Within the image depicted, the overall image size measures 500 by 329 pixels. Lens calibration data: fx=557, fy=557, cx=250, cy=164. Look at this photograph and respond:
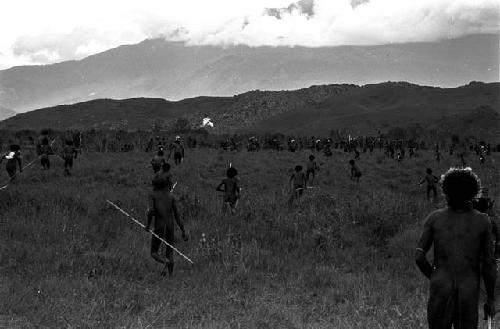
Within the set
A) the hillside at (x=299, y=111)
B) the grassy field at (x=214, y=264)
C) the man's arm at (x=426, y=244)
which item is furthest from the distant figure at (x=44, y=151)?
the hillside at (x=299, y=111)

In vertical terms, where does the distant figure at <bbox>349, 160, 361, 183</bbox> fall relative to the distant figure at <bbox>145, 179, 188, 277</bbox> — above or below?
below

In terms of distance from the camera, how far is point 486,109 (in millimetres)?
78938

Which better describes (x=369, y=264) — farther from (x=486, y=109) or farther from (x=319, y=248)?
(x=486, y=109)

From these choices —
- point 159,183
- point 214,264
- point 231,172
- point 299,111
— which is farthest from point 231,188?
point 299,111

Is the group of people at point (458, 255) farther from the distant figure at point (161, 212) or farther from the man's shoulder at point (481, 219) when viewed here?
the distant figure at point (161, 212)

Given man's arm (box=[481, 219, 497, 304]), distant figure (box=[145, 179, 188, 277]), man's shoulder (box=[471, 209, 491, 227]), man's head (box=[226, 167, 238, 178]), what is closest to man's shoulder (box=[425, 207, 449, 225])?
man's shoulder (box=[471, 209, 491, 227])

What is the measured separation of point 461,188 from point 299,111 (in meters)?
107

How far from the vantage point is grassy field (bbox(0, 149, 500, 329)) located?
733 cm

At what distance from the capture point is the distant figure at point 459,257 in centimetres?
486

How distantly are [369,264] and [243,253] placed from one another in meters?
2.55

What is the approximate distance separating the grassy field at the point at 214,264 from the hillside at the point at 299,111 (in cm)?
6678

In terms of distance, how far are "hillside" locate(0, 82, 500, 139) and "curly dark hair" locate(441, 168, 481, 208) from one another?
75.5m

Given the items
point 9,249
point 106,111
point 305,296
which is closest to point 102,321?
point 305,296

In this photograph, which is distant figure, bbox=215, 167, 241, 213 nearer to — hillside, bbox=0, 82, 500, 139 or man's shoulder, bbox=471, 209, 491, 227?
man's shoulder, bbox=471, 209, 491, 227
